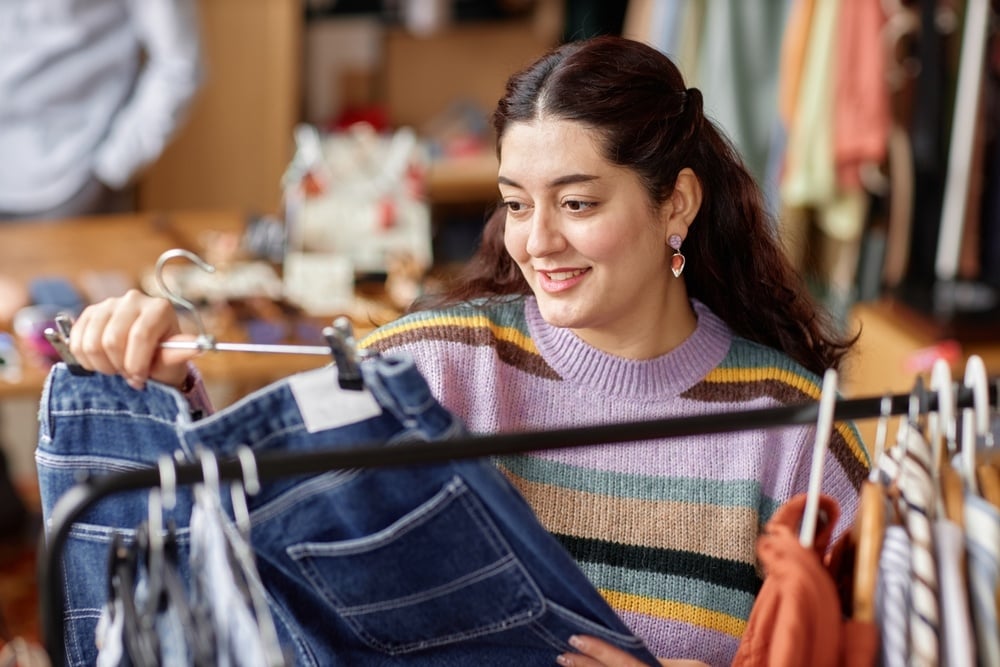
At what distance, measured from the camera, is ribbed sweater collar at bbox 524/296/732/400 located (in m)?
1.53

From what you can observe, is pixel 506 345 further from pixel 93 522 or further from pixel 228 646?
pixel 228 646

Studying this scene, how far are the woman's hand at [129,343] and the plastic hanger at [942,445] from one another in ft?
2.04

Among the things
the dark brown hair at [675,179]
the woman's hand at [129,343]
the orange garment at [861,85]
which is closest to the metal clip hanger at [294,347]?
the woman's hand at [129,343]

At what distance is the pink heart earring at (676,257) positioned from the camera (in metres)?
1.51

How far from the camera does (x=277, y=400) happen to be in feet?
3.53

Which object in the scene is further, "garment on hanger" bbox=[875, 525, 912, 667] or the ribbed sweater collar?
the ribbed sweater collar

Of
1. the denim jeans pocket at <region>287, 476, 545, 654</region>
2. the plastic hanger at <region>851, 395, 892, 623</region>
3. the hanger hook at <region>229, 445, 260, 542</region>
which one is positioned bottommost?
the denim jeans pocket at <region>287, 476, 545, 654</region>

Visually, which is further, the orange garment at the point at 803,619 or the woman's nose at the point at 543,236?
the woman's nose at the point at 543,236

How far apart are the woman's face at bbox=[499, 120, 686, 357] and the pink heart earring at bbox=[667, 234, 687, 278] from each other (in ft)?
0.05

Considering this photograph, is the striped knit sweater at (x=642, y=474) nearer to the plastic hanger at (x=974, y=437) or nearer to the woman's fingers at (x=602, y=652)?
the woman's fingers at (x=602, y=652)

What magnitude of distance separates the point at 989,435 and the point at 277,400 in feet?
1.84

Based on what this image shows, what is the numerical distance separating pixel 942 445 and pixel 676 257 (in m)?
0.49

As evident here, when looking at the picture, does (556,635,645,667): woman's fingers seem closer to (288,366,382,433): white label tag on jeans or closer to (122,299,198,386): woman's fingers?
(288,366,382,433): white label tag on jeans

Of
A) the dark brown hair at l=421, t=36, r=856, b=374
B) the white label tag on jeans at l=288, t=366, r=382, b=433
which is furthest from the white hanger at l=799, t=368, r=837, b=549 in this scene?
the dark brown hair at l=421, t=36, r=856, b=374
